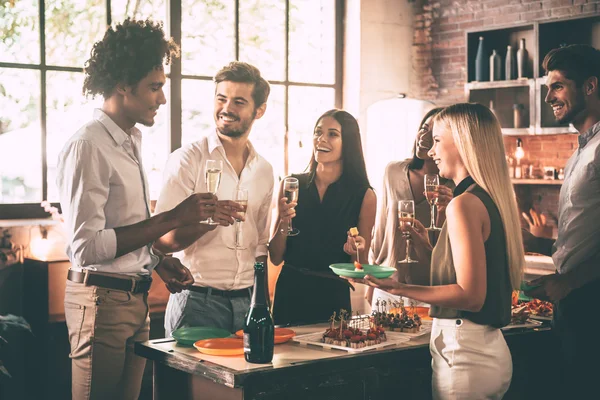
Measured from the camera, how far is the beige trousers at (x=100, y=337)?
281 cm

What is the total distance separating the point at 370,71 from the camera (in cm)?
691

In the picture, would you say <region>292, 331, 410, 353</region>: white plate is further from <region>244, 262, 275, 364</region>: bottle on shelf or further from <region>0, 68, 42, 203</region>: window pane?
<region>0, 68, 42, 203</region>: window pane

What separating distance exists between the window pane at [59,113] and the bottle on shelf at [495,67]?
311 centimetres

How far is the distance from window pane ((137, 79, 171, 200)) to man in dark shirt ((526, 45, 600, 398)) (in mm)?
3351

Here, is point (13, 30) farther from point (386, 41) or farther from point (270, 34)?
point (386, 41)

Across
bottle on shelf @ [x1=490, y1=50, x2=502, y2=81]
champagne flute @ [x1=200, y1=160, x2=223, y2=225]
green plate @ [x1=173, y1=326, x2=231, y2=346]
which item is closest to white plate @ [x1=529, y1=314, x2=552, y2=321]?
green plate @ [x1=173, y1=326, x2=231, y2=346]

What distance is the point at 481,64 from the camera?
21.0ft

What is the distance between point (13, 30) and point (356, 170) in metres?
2.86

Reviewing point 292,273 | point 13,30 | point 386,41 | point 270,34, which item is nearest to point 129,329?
point 292,273

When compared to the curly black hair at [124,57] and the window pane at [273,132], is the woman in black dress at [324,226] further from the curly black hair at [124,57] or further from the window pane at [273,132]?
the window pane at [273,132]

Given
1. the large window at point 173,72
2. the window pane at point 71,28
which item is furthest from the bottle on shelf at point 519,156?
the window pane at point 71,28

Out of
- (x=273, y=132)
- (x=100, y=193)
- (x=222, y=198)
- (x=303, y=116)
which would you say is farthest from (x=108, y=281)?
(x=303, y=116)

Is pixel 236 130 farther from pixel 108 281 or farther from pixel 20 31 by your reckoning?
pixel 20 31

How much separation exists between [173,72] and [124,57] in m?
3.14
